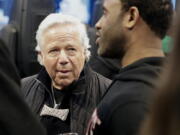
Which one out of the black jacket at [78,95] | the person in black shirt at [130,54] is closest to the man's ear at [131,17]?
the person in black shirt at [130,54]

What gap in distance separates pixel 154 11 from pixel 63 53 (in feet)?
3.53

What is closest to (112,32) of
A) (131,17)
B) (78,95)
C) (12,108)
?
(131,17)

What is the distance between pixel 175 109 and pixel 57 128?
1782mm

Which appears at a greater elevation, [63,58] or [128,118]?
[128,118]

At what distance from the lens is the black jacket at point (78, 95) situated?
246 cm

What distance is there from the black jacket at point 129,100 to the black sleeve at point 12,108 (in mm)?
295

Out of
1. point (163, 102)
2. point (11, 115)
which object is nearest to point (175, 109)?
point (163, 102)

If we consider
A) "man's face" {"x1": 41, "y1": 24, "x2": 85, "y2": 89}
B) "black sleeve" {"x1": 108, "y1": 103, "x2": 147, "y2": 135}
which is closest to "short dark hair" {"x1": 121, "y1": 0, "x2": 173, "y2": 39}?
"black sleeve" {"x1": 108, "y1": 103, "x2": 147, "y2": 135}

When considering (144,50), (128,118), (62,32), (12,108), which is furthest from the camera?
(62,32)

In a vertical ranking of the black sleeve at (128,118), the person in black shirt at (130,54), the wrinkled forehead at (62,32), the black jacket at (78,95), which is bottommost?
the black jacket at (78,95)

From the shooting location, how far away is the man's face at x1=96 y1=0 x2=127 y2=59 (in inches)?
68.9

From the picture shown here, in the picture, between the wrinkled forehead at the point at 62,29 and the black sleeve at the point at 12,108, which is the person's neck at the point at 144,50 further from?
the wrinkled forehead at the point at 62,29

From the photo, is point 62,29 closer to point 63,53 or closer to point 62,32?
point 62,32

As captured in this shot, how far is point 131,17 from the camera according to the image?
1.72 m
